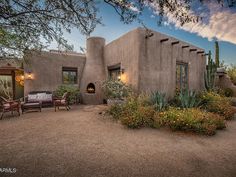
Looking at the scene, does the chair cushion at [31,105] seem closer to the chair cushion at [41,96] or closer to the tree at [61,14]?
the chair cushion at [41,96]

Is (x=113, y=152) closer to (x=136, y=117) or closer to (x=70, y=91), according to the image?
(x=136, y=117)

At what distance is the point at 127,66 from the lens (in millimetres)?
8812

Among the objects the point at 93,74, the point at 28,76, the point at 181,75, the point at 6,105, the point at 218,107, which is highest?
the point at 93,74

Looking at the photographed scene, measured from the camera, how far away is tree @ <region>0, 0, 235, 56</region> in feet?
8.58

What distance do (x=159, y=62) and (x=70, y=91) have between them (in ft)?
21.6

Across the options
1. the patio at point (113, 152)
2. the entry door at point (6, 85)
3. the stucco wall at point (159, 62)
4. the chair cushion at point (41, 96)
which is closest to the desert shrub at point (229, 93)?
the stucco wall at point (159, 62)

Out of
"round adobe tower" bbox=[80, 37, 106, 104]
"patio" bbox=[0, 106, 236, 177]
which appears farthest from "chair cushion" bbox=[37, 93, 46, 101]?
"patio" bbox=[0, 106, 236, 177]

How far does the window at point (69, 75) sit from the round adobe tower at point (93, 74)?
0.81 m

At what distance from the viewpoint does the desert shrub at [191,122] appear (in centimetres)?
473

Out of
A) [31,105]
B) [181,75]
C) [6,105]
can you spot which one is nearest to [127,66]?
[181,75]

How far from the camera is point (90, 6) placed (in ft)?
11.3

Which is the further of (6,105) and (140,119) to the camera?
(6,105)

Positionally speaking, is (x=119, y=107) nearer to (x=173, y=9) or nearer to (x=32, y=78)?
(x=173, y=9)

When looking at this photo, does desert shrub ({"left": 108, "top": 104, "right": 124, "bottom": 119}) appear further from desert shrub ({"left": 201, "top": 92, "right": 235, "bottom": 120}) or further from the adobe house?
desert shrub ({"left": 201, "top": 92, "right": 235, "bottom": 120})
